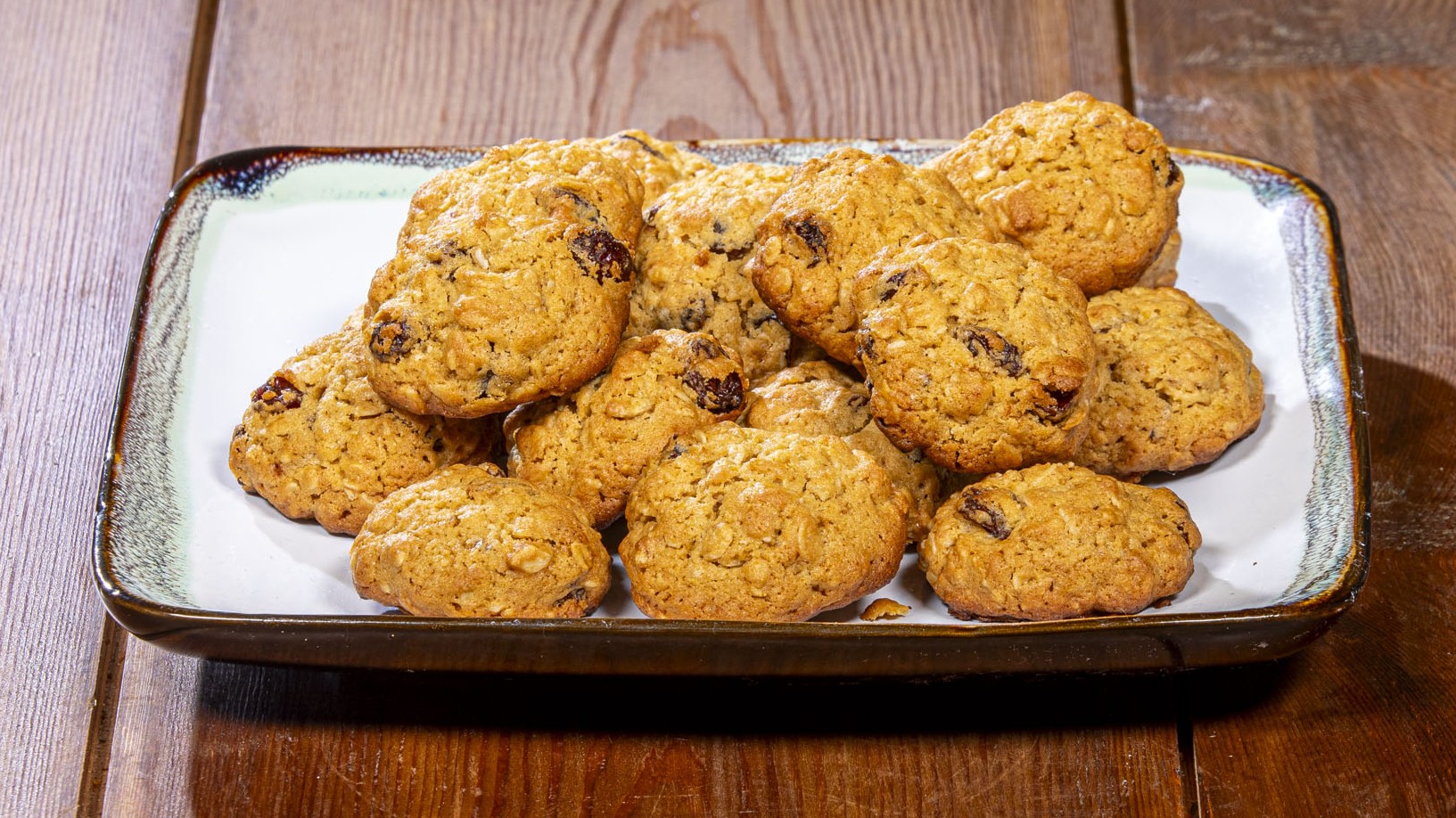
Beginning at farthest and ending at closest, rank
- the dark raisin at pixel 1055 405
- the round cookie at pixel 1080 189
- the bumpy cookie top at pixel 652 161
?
1. the bumpy cookie top at pixel 652 161
2. the round cookie at pixel 1080 189
3. the dark raisin at pixel 1055 405

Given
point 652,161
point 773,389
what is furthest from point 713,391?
point 652,161

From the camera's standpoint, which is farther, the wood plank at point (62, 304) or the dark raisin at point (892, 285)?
the wood plank at point (62, 304)

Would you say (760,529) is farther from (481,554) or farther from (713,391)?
(481,554)

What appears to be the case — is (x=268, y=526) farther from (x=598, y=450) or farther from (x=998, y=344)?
(x=998, y=344)

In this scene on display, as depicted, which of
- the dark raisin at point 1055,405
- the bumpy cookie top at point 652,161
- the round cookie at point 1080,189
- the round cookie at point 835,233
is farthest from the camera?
the bumpy cookie top at point 652,161

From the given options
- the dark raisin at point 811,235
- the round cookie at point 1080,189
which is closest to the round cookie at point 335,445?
the dark raisin at point 811,235

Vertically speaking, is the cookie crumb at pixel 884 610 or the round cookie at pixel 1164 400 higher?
the round cookie at pixel 1164 400

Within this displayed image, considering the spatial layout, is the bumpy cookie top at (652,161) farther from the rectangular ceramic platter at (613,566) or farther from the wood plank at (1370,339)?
the wood plank at (1370,339)
